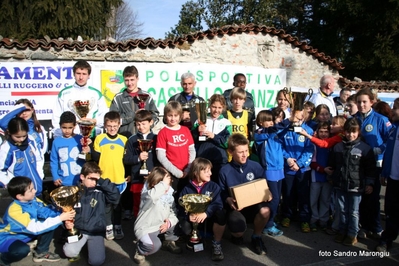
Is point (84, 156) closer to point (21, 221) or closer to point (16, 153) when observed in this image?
point (16, 153)

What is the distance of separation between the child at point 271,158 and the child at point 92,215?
2.02 metres

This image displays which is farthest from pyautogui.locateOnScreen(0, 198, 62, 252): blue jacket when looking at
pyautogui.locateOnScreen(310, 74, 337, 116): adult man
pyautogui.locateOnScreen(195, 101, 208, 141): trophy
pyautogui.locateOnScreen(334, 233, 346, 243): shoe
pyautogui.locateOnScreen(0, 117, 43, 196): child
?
pyautogui.locateOnScreen(310, 74, 337, 116): adult man

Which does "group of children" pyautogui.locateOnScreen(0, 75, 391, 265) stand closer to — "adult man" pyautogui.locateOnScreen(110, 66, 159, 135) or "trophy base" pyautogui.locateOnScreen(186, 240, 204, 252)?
"trophy base" pyautogui.locateOnScreen(186, 240, 204, 252)

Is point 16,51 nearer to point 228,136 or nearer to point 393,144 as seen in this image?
point 228,136

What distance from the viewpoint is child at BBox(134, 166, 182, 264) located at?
3902mm

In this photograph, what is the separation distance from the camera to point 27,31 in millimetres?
12750

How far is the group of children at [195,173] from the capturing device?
3951 mm

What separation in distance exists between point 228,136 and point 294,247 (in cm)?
164

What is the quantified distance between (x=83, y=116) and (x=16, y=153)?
1.03 metres

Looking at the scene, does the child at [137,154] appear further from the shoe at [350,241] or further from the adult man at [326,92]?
the adult man at [326,92]

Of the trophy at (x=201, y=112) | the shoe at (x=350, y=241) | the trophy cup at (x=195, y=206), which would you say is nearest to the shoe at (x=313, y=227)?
the shoe at (x=350, y=241)

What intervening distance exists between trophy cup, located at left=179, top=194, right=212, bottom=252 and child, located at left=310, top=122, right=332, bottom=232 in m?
1.69

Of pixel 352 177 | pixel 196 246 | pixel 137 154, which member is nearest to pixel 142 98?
Result: pixel 137 154

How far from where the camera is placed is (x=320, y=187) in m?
4.89
